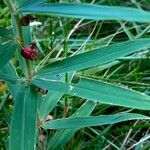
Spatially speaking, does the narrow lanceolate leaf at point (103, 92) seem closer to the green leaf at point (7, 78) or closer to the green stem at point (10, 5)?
the green leaf at point (7, 78)

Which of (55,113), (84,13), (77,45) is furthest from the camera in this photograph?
(77,45)

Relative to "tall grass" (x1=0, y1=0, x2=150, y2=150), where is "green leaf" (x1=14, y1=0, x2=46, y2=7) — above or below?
above

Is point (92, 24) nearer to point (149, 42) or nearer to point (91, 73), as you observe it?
point (91, 73)

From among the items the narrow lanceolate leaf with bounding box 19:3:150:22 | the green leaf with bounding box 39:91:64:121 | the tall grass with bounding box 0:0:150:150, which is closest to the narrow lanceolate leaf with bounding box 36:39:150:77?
the tall grass with bounding box 0:0:150:150

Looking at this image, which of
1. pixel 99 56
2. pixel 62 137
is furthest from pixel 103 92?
pixel 62 137

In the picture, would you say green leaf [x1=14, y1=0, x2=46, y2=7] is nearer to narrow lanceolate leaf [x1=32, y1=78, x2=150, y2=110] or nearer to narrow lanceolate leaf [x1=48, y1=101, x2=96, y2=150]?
narrow lanceolate leaf [x1=32, y1=78, x2=150, y2=110]

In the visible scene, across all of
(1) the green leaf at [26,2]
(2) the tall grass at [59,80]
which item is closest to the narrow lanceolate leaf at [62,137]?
(2) the tall grass at [59,80]

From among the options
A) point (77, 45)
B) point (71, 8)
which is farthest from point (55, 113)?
point (71, 8)

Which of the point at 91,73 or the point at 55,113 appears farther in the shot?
the point at 91,73
